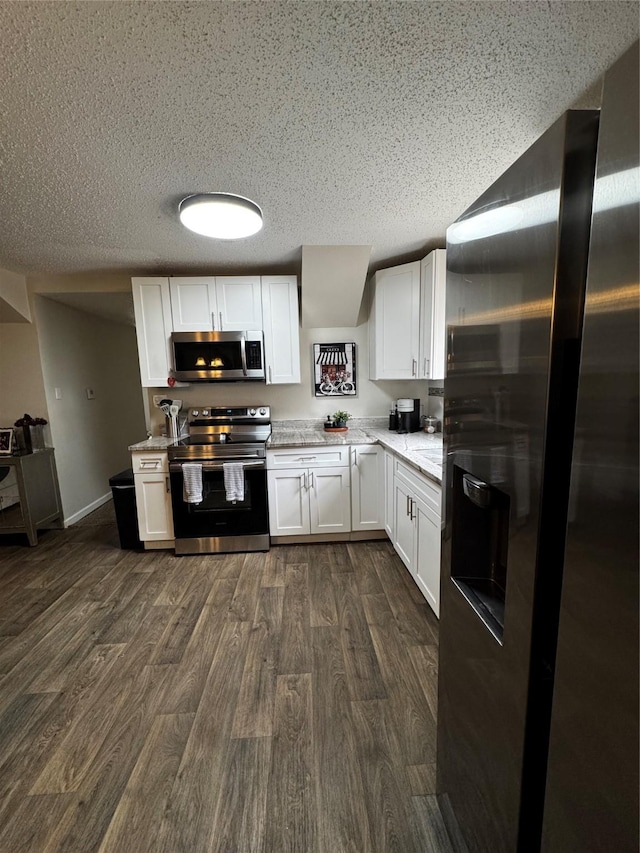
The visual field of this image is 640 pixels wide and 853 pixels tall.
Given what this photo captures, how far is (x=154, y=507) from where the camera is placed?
9.20 feet

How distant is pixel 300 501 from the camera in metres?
2.85

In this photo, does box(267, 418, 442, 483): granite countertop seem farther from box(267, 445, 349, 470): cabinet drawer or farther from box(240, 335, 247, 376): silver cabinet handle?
box(240, 335, 247, 376): silver cabinet handle

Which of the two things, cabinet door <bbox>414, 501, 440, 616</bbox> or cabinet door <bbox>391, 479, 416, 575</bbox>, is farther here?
cabinet door <bbox>391, 479, 416, 575</bbox>

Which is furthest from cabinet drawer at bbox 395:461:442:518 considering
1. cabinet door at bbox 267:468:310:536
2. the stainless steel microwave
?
the stainless steel microwave

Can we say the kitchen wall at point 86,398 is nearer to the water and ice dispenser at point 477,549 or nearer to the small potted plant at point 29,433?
the small potted plant at point 29,433

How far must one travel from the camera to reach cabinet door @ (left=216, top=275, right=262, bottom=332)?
291 cm

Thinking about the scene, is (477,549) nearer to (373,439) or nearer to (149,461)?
(373,439)

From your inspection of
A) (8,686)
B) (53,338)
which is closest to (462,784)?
(8,686)

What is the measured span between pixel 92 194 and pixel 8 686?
2.43 metres

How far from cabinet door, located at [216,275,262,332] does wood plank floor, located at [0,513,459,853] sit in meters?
2.04

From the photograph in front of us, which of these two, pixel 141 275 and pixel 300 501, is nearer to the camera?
pixel 300 501

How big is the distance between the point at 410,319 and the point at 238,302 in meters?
1.46

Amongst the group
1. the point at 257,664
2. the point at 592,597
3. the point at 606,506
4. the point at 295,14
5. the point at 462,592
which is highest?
the point at 295,14

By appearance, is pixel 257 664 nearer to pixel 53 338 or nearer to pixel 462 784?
pixel 462 784
